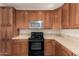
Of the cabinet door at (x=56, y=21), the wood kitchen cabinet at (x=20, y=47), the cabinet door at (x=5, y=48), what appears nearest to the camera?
the wood kitchen cabinet at (x=20, y=47)

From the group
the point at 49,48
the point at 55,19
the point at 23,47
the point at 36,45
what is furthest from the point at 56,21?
the point at 23,47

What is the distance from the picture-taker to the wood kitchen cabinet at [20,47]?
4.88 metres

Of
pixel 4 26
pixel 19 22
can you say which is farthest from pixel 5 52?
pixel 19 22

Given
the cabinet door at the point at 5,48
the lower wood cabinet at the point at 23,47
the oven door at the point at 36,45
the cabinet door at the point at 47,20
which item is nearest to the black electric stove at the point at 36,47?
the oven door at the point at 36,45

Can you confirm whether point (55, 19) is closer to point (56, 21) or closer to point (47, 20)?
point (56, 21)

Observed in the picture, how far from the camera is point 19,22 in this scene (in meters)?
5.66

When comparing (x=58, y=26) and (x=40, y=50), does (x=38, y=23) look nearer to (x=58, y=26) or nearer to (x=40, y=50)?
(x=58, y=26)

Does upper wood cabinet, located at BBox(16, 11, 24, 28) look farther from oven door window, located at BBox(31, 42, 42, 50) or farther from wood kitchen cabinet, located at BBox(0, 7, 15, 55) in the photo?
oven door window, located at BBox(31, 42, 42, 50)

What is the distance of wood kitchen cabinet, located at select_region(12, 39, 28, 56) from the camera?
4.88 meters

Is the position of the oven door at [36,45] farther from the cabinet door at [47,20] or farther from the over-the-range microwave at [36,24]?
the cabinet door at [47,20]

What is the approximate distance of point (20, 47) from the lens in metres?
4.90

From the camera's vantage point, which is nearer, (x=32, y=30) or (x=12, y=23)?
(x=12, y=23)

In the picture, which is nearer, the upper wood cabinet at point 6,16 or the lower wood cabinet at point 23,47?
the lower wood cabinet at point 23,47

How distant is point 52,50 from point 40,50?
1.31 feet
